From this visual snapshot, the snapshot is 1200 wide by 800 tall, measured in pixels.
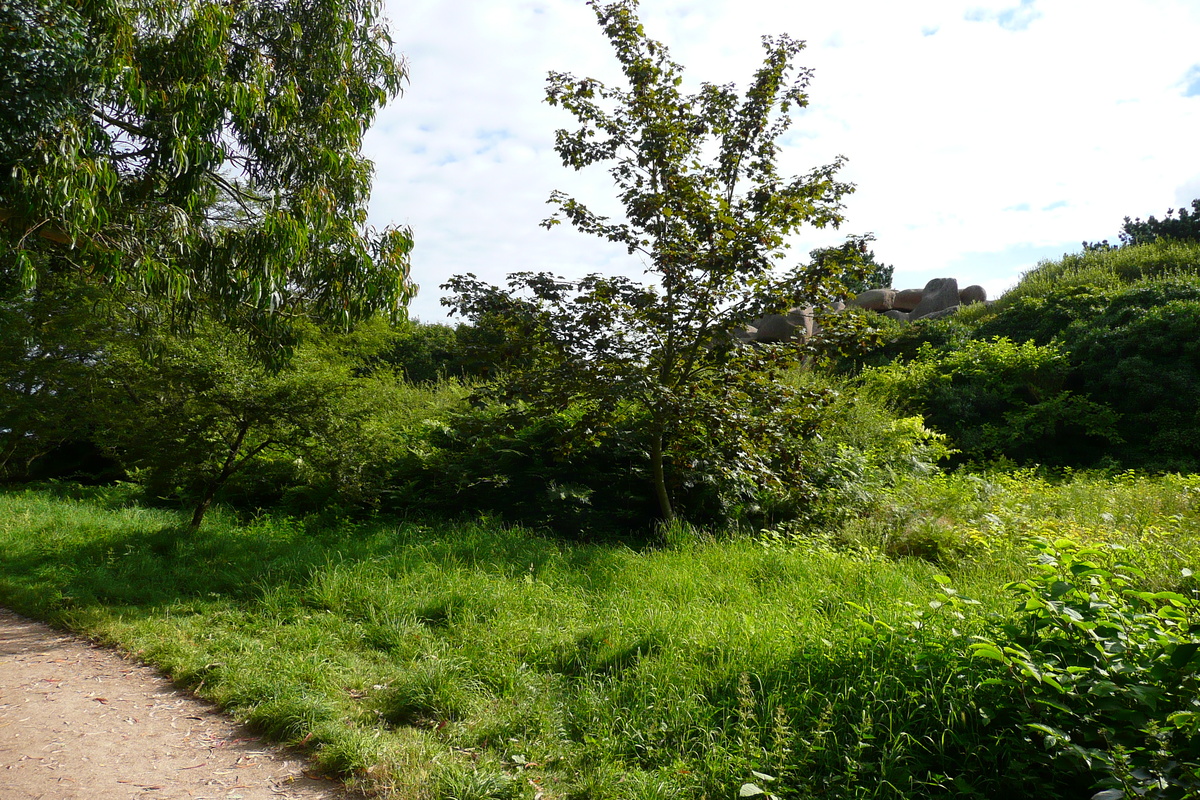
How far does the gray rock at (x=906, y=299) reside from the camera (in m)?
26.1

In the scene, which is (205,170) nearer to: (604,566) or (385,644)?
(385,644)

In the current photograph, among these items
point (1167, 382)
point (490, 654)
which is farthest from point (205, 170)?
point (1167, 382)

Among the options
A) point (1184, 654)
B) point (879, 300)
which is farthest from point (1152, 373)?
point (879, 300)

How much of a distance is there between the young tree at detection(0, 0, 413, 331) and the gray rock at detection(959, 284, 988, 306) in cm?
2163

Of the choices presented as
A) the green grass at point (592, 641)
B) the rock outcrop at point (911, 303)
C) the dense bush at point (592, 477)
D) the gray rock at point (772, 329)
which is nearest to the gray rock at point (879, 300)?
the rock outcrop at point (911, 303)

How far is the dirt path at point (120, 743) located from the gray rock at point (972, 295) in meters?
24.9

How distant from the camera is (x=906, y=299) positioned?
26.4 metres

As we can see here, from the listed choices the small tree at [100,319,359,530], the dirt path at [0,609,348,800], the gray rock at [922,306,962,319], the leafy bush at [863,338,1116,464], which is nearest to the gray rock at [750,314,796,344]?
the leafy bush at [863,338,1116,464]

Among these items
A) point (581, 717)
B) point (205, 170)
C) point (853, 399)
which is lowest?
point (581, 717)

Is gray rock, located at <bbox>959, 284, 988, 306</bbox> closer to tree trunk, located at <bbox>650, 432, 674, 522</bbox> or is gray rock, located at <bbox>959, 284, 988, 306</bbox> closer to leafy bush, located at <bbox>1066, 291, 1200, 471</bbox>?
leafy bush, located at <bbox>1066, 291, 1200, 471</bbox>

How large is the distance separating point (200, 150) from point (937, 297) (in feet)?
79.3

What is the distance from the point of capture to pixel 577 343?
276 inches

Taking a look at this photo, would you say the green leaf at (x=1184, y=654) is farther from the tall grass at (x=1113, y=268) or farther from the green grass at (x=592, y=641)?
the tall grass at (x=1113, y=268)

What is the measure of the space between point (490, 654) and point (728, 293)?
4.25 metres
